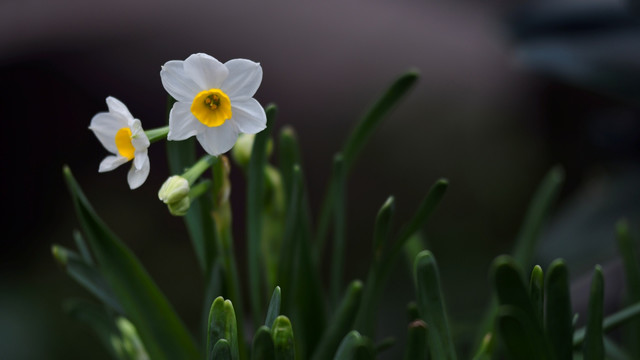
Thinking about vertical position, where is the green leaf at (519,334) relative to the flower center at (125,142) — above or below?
below

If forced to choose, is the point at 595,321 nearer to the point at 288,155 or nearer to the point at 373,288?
the point at 373,288

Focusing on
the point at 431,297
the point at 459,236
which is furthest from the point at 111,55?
the point at 431,297

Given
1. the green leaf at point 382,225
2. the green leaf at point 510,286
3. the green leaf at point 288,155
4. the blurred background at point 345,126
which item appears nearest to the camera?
the green leaf at point 510,286

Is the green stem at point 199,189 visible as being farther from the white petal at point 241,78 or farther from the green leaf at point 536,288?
the green leaf at point 536,288

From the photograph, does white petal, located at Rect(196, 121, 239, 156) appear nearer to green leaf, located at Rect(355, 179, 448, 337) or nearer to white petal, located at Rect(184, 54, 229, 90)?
white petal, located at Rect(184, 54, 229, 90)

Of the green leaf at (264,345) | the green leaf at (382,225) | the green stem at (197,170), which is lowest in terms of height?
the green leaf at (264,345)

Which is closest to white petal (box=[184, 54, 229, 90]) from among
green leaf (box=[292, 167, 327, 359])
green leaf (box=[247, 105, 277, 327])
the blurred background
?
green leaf (box=[247, 105, 277, 327])

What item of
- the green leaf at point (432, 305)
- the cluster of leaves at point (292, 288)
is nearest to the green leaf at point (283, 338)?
the cluster of leaves at point (292, 288)
